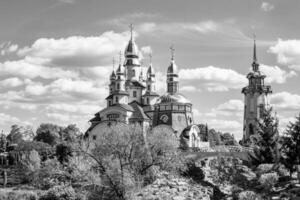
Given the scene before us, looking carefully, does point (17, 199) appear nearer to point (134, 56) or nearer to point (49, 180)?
point (49, 180)

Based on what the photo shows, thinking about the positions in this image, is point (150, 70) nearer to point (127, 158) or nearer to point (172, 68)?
point (172, 68)

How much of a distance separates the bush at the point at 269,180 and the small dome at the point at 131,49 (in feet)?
170

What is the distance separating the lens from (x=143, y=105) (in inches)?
3440

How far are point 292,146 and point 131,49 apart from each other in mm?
50370

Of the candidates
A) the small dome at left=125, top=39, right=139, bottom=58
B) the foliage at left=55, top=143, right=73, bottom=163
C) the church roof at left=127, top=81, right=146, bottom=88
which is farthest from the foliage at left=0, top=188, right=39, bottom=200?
the small dome at left=125, top=39, right=139, bottom=58

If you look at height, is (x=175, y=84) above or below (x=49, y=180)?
above

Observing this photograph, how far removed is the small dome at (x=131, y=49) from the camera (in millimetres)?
89312

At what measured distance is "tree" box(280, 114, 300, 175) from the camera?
4300 centimetres

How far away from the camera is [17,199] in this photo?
1753 inches

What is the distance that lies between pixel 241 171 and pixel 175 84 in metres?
39.7

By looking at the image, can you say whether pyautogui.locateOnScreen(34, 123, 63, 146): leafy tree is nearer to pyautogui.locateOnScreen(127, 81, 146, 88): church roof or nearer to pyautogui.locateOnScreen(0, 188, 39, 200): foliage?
pyautogui.locateOnScreen(127, 81, 146, 88): church roof

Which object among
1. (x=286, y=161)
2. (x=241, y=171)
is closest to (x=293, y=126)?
(x=286, y=161)

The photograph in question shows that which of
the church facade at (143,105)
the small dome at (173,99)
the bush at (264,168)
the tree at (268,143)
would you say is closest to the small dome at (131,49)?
the church facade at (143,105)

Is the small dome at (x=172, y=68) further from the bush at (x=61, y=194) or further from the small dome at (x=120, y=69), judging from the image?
the bush at (x=61, y=194)
